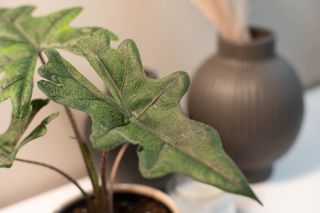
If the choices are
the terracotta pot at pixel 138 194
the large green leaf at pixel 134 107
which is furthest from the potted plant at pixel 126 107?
the terracotta pot at pixel 138 194

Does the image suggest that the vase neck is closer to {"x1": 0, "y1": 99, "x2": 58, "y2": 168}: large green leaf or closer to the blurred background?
the blurred background

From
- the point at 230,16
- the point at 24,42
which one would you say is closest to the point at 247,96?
the point at 230,16

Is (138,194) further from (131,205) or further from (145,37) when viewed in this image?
(145,37)

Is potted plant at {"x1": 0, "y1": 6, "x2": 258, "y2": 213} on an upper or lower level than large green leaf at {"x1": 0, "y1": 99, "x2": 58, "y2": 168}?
upper

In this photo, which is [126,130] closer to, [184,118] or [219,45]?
[184,118]

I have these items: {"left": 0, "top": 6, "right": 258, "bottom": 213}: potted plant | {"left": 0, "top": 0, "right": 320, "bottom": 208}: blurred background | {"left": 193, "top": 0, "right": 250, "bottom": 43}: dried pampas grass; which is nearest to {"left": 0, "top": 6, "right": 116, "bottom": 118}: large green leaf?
{"left": 0, "top": 6, "right": 258, "bottom": 213}: potted plant
